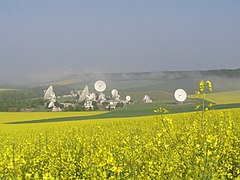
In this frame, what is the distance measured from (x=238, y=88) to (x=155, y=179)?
77000 mm

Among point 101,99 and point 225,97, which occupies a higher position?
point 225,97

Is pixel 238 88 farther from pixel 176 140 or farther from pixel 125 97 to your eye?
pixel 176 140

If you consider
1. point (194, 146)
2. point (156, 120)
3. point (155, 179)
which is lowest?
point (155, 179)

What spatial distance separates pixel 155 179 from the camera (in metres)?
6.01

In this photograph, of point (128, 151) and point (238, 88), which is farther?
point (238, 88)

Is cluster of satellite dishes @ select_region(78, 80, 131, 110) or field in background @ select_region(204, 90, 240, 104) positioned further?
cluster of satellite dishes @ select_region(78, 80, 131, 110)

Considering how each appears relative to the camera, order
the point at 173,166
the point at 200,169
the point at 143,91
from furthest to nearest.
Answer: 1. the point at 143,91
2. the point at 173,166
3. the point at 200,169

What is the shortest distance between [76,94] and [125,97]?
1777 centimetres

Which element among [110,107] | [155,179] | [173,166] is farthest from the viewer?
[110,107]

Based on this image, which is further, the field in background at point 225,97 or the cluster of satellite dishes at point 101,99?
the cluster of satellite dishes at point 101,99

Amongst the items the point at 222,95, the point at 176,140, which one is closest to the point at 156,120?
the point at 176,140

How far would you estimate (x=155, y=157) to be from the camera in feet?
21.1

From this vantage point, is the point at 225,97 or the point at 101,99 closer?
the point at 225,97

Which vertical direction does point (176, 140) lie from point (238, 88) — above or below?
below
